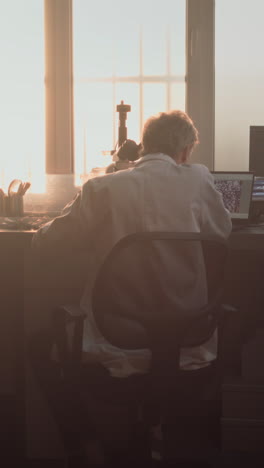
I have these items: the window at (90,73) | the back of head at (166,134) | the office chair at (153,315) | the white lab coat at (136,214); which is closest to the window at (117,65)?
the window at (90,73)

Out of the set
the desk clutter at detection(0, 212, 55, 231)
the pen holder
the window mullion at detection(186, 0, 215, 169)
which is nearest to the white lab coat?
the desk clutter at detection(0, 212, 55, 231)

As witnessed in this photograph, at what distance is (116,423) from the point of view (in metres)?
1.90

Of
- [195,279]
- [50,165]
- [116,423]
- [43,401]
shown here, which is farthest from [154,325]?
[50,165]

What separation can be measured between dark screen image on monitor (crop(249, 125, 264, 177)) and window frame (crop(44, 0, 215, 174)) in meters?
1.12

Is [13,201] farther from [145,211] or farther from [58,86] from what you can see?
[58,86]

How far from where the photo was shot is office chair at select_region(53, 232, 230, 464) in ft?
5.57

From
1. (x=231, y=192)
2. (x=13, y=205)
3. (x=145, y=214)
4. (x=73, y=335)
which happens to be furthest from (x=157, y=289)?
(x=13, y=205)

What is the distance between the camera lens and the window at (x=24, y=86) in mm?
4086

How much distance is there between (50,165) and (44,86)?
50 centimetres

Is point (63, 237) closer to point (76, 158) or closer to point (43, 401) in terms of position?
point (43, 401)

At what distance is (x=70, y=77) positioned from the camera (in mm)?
4102

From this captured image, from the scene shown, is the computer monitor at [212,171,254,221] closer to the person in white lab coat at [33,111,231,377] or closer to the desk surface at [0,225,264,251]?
the desk surface at [0,225,264,251]

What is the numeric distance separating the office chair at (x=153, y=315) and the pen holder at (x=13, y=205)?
44.9 inches

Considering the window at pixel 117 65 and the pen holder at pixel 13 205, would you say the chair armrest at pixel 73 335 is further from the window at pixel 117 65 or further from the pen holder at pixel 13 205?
the window at pixel 117 65
